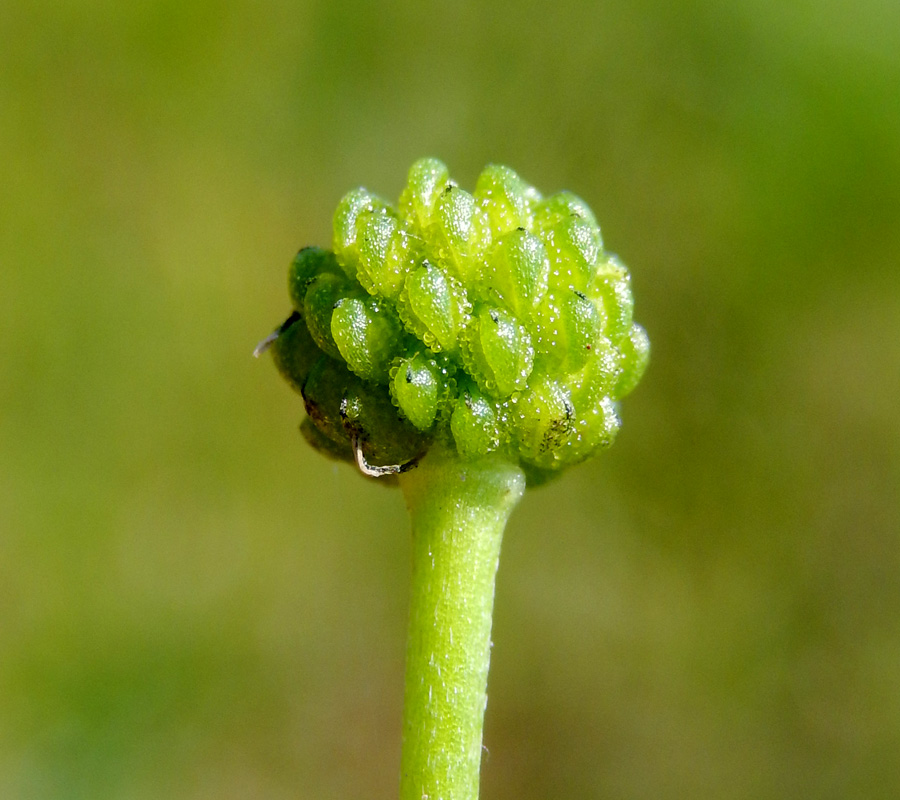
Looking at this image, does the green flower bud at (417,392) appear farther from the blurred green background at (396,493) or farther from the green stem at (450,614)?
the blurred green background at (396,493)

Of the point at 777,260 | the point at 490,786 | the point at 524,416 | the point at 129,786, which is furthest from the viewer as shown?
the point at 777,260

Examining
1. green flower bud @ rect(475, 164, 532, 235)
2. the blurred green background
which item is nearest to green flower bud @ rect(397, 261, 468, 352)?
green flower bud @ rect(475, 164, 532, 235)

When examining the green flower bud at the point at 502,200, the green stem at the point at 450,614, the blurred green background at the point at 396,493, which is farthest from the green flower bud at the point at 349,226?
the blurred green background at the point at 396,493

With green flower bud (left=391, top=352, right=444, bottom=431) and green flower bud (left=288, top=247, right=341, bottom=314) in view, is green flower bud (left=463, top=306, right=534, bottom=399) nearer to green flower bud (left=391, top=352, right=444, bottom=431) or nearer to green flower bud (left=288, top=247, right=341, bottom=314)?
green flower bud (left=391, top=352, right=444, bottom=431)

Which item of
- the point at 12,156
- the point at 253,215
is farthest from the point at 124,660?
the point at 12,156

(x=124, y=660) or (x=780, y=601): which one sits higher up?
(x=780, y=601)

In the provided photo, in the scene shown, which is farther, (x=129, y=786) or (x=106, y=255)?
(x=106, y=255)

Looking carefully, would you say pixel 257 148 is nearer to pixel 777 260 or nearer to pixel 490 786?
pixel 777 260
